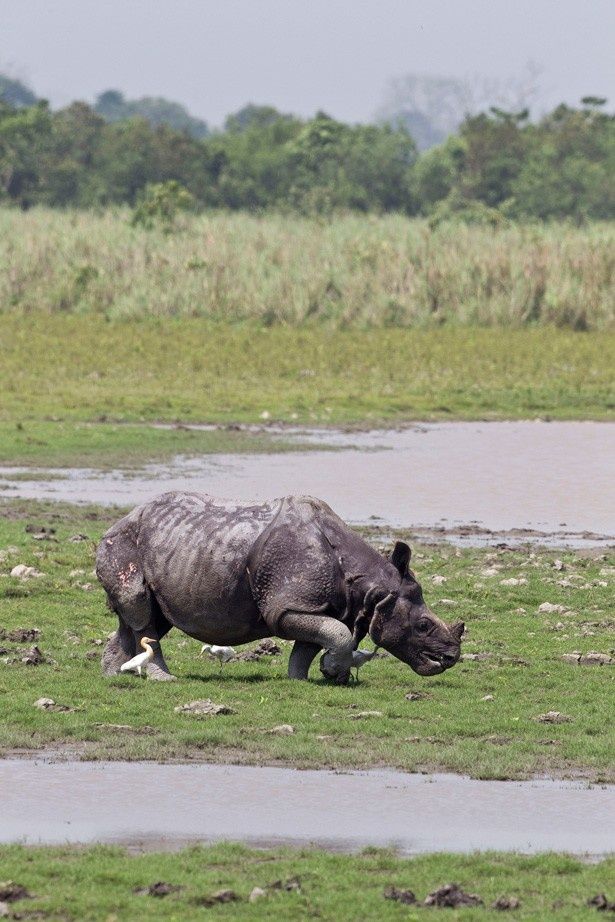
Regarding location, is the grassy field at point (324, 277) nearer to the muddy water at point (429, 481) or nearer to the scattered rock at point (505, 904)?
the muddy water at point (429, 481)

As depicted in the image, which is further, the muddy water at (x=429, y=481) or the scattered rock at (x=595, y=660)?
the muddy water at (x=429, y=481)

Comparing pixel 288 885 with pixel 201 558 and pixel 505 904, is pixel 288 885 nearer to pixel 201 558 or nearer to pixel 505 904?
pixel 505 904

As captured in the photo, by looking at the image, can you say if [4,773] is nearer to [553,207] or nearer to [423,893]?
[423,893]

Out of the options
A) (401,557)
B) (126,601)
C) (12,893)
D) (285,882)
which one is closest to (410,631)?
(401,557)

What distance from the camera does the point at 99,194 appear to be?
65.1 metres

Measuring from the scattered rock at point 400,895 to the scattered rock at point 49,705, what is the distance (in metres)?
3.54

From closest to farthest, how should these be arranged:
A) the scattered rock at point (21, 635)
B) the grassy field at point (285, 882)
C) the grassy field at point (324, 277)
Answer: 1. the grassy field at point (285, 882)
2. the scattered rock at point (21, 635)
3. the grassy field at point (324, 277)

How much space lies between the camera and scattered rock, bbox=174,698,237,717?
10586 mm

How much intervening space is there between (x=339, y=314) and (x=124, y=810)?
3041 cm

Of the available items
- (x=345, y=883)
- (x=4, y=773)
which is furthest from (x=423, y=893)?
(x=4, y=773)

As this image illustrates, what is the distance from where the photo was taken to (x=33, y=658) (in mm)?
11836

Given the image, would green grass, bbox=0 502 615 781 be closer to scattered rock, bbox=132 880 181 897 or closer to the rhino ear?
the rhino ear

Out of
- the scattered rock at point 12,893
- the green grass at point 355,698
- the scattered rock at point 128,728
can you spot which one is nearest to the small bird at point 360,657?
the green grass at point 355,698

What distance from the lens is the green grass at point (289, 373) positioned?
28594 millimetres
